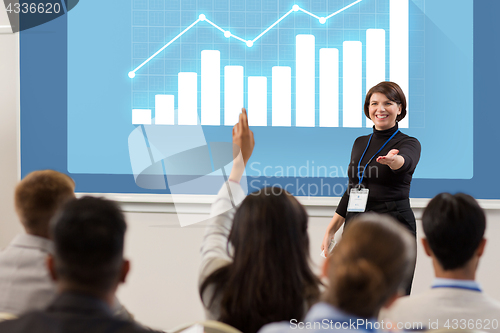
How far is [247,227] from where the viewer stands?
1.06 metres

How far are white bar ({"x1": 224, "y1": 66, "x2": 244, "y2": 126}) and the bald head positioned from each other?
54.5 inches

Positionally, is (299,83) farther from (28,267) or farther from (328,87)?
(28,267)

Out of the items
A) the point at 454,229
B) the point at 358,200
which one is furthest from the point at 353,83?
the point at 454,229

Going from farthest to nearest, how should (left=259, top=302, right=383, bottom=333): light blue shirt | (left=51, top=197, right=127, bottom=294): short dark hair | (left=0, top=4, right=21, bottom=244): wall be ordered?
(left=0, top=4, right=21, bottom=244): wall, (left=51, top=197, right=127, bottom=294): short dark hair, (left=259, top=302, right=383, bottom=333): light blue shirt

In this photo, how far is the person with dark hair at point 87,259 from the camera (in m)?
0.77

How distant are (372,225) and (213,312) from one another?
20.1 inches

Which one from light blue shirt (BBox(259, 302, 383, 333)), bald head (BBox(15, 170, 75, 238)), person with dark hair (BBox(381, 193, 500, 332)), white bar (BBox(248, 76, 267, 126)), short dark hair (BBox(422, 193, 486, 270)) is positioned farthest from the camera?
white bar (BBox(248, 76, 267, 126))

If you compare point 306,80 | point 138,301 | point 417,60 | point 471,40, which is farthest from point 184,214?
point 471,40

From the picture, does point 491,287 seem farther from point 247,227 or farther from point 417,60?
point 247,227

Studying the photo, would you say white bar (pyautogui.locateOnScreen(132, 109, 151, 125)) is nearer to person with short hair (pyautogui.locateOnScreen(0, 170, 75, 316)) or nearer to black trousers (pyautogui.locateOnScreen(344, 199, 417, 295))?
person with short hair (pyautogui.locateOnScreen(0, 170, 75, 316))

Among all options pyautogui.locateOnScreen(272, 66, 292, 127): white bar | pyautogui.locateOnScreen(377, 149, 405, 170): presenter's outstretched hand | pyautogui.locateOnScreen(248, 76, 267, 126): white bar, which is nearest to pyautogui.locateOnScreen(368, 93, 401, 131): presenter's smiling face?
pyautogui.locateOnScreen(377, 149, 405, 170): presenter's outstretched hand

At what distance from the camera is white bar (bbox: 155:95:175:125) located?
8.63ft

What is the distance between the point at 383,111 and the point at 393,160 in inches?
12.9

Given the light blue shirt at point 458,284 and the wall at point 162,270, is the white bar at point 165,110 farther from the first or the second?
the light blue shirt at point 458,284
